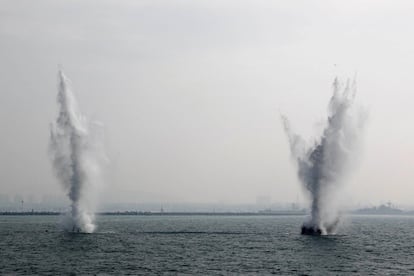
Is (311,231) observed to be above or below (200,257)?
above

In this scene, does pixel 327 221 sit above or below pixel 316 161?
below

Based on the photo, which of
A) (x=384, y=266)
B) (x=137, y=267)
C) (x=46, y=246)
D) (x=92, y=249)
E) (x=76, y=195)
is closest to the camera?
(x=137, y=267)

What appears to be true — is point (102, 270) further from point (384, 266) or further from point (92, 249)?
point (384, 266)

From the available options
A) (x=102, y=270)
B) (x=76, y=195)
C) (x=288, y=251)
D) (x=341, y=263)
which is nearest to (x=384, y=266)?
(x=341, y=263)

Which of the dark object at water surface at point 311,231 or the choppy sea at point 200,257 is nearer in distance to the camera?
the choppy sea at point 200,257

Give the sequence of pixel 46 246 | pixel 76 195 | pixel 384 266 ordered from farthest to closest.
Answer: pixel 76 195
pixel 46 246
pixel 384 266

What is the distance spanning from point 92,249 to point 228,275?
33.6 metres

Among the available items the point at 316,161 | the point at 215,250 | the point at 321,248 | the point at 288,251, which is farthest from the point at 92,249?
the point at 316,161

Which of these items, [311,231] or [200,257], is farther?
[311,231]

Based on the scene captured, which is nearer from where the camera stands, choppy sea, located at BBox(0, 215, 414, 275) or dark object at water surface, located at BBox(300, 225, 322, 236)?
choppy sea, located at BBox(0, 215, 414, 275)

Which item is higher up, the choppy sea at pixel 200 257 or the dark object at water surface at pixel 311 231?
the dark object at water surface at pixel 311 231

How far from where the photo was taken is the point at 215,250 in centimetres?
9806

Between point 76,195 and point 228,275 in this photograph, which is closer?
point 228,275

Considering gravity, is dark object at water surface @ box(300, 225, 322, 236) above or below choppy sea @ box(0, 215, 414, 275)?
above
